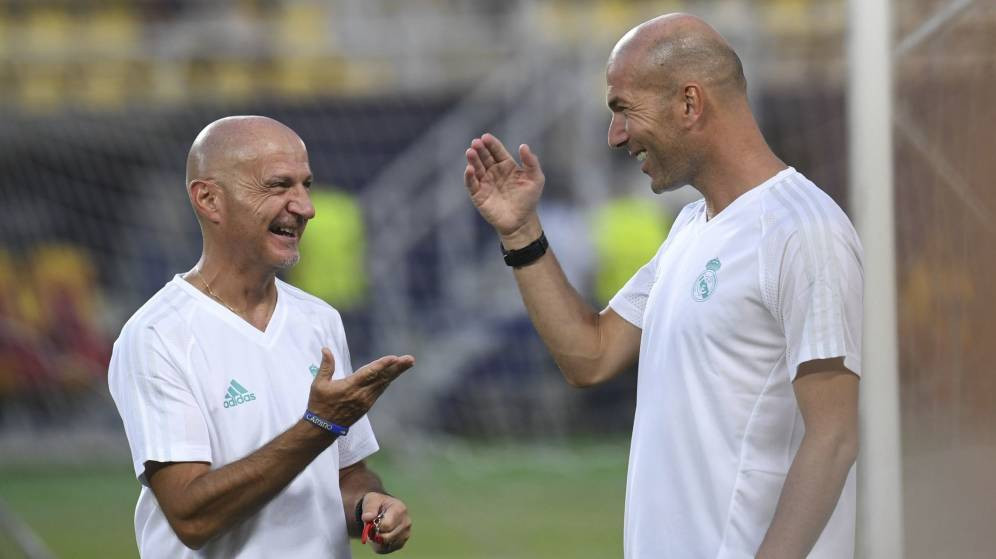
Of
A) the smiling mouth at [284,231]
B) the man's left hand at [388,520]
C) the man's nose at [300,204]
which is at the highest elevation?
the man's nose at [300,204]

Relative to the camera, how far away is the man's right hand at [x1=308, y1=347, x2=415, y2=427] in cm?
312

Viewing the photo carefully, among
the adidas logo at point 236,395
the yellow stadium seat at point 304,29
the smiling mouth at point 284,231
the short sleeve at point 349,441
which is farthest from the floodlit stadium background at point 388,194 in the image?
the adidas logo at point 236,395

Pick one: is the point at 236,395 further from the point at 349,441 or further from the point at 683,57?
the point at 683,57

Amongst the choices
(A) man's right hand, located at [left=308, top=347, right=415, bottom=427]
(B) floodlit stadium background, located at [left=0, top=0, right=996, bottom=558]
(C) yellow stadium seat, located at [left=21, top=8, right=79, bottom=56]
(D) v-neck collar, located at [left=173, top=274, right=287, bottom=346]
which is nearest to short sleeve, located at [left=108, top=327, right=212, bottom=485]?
(D) v-neck collar, located at [left=173, top=274, right=287, bottom=346]

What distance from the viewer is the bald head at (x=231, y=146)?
357 cm

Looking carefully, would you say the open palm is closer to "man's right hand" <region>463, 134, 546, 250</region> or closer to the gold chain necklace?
"man's right hand" <region>463, 134, 546, 250</region>

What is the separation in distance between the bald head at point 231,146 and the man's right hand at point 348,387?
25.2 inches

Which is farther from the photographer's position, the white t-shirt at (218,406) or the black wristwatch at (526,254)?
the black wristwatch at (526,254)

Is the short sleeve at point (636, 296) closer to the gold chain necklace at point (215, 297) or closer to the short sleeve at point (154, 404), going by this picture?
the gold chain necklace at point (215, 297)

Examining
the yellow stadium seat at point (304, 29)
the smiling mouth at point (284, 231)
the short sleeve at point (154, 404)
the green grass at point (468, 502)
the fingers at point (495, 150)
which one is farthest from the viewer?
the yellow stadium seat at point (304, 29)

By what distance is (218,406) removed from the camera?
336 centimetres

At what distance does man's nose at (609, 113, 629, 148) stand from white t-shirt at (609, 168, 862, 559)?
29cm

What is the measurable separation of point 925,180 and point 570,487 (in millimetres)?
7641

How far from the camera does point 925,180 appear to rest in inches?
145
